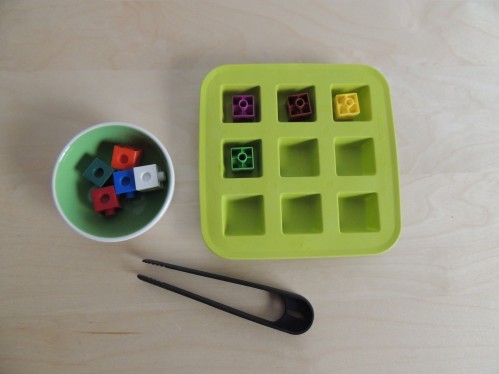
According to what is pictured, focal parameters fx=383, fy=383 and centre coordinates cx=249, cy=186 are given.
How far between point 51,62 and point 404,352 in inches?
22.3

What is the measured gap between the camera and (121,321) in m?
0.44

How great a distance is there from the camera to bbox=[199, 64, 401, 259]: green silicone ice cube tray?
45cm

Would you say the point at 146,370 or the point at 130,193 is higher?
the point at 130,193

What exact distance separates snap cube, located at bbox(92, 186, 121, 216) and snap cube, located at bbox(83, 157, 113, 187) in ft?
0.04

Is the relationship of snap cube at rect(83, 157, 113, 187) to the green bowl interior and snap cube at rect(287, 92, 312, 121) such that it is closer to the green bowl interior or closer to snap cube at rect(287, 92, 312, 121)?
the green bowl interior

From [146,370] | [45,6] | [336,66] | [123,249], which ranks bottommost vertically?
[146,370]

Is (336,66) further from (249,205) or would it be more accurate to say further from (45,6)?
(45,6)

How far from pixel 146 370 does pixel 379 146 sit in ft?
1.25

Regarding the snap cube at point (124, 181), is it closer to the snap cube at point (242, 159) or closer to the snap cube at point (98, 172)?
the snap cube at point (98, 172)

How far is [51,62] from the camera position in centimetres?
50

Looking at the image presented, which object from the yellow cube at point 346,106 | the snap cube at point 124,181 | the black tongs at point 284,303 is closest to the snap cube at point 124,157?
the snap cube at point 124,181

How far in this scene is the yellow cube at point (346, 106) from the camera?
47cm

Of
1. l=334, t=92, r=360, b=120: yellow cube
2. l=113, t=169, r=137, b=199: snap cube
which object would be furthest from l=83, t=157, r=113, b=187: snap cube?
l=334, t=92, r=360, b=120: yellow cube

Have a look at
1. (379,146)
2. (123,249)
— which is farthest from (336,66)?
(123,249)
